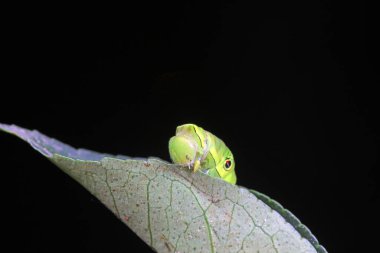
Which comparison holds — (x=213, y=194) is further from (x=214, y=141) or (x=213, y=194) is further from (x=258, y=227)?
(x=214, y=141)

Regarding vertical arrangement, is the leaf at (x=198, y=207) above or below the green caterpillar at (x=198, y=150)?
below

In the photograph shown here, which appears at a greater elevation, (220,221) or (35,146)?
(35,146)

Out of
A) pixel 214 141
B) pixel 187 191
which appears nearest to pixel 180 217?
pixel 187 191

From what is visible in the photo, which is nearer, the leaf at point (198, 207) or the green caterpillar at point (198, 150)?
the leaf at point (198, 207)

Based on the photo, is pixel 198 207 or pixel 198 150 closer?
pixel 198 207
